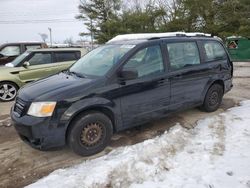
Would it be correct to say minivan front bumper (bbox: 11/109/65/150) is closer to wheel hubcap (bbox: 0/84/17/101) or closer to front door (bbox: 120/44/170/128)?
front door (bbox: 120/44/170/128)

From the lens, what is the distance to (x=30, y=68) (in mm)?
8266

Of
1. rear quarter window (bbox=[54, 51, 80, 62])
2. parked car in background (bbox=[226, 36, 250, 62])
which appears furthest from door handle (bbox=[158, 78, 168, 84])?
parked car in background (bbox=[226, 36, 250, 62])

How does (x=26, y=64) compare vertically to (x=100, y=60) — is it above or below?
below

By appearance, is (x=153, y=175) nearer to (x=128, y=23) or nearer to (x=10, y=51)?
(x=10, y=51)

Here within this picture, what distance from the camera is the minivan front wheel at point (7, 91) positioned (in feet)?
26.3

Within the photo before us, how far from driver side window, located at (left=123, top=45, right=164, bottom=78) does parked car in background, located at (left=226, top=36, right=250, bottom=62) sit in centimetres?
1344

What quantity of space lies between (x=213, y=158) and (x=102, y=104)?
174 centimetres

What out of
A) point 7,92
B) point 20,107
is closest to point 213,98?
point 20,107

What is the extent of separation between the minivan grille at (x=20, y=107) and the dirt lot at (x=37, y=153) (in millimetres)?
717

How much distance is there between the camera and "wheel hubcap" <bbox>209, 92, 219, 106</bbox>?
5.99 meters

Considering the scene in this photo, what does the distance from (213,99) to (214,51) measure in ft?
3.39

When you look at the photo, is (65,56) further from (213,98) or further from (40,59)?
(213,98)

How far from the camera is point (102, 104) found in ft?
13.5

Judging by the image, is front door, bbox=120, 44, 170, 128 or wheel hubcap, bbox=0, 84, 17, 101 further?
wheel hubcap, bbox=0, 84, 17, 101
